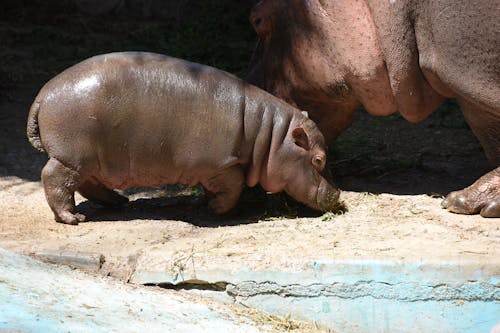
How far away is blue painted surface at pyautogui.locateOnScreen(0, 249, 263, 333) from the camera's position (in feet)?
12.3

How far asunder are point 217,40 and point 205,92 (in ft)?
14.9

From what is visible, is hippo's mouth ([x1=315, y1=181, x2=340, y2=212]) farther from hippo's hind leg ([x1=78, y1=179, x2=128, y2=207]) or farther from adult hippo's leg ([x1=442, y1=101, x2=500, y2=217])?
hippo's hind leg ([x1=78, y1=179, x2=128, y2=207])

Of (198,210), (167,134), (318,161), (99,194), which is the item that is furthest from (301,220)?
(99,194)

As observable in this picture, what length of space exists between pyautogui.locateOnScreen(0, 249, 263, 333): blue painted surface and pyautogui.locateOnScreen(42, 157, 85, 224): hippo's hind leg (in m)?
0.76

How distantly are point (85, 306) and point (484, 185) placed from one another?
Answer: 2.50m

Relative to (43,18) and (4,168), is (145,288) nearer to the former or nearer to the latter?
(4,168)

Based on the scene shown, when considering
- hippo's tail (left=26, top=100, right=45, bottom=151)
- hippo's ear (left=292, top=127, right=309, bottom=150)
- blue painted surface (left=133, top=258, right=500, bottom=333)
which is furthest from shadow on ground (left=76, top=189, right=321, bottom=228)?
blue painted surface (left=133, top=258, right=500, bottom=333)

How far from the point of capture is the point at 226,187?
5.56 meters

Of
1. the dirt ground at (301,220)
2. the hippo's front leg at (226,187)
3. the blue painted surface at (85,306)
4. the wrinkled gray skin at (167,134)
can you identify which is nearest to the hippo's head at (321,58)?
the wrinkled gray skin at (167,134)

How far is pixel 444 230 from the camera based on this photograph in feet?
16.5

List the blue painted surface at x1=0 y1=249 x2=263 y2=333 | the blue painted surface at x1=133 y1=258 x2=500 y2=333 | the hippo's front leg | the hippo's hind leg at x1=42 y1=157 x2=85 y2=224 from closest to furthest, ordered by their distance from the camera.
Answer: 1. the blue painted surface at x1=0 y1=249 x2=263 y2=333
2. the blue painted surface at x1=133 y1=258 x2=500 y2=333
3. the hippo's hind leg at x1=42 y1=157 x2=85 y2=224
4. the hippo's front leg

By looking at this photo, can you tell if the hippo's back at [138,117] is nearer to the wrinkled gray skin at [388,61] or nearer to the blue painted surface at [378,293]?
the wrinkled gray skin at [388,61]

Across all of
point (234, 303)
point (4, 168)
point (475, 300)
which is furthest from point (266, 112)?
point (4, 168)

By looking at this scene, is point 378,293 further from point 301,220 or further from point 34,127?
point 34,127
